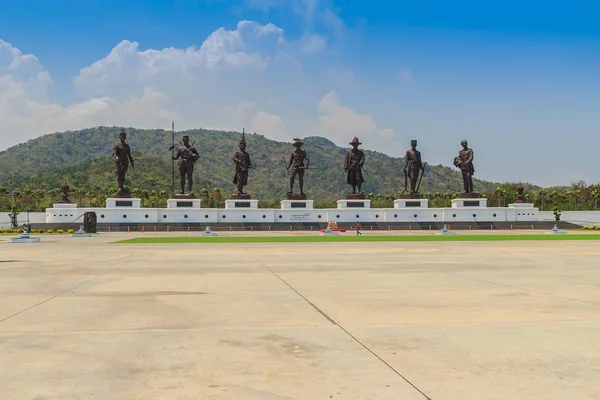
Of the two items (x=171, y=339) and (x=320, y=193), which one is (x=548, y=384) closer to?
(x=171, y=339)

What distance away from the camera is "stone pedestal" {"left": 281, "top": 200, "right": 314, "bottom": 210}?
203 feet

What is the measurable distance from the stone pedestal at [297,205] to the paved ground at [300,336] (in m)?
46.1

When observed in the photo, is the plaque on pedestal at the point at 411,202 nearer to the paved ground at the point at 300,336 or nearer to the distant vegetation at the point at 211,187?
the distant vegetation at the point at 211,187

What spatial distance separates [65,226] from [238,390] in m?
55.5

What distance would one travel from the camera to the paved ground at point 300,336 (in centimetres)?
562

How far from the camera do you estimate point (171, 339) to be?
770cm

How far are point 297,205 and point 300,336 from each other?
54.3 meters

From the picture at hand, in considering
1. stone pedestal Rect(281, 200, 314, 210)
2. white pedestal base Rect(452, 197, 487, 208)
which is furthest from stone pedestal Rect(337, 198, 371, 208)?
white pedestal base Rect(452, 197, 487, 208)

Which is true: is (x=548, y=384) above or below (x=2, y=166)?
below

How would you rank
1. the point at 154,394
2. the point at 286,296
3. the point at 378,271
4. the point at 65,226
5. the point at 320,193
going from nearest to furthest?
the point at 154,394, the point at 286,296, the point at 378,271, the point at 65,226, the point at 320,193

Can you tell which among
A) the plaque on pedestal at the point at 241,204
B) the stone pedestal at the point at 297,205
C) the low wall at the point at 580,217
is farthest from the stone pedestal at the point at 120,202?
the low wall at the point at 580,217

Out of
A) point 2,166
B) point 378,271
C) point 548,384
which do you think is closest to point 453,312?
point 548,384

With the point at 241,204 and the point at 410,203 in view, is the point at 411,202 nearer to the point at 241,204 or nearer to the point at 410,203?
the point at 410,203

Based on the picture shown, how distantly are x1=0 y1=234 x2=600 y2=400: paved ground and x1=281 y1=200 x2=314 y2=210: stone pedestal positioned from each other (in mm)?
46092
